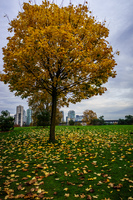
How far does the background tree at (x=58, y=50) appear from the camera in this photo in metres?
7.67

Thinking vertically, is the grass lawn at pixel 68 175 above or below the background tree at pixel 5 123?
below

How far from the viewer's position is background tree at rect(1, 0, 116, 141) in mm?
7671

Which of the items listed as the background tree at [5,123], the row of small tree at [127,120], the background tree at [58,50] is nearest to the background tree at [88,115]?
the row of small tree at [127,120]

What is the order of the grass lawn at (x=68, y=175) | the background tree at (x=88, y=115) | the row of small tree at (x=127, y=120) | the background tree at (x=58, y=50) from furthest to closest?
the background tree at (x=88, y=115), the row of small tree at (x=127, y=120), the background tree at (x=58, y=50), the grass lawn at (x=68, y=175)

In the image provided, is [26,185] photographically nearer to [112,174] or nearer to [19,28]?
[112,174]

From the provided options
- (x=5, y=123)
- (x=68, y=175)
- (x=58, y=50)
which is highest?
(x=58, y=50)

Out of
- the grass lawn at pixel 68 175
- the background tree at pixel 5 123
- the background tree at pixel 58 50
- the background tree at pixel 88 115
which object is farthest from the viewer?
the background tree at pixel 88 115

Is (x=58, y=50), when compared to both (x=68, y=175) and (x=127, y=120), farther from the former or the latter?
(x=127, y=120)

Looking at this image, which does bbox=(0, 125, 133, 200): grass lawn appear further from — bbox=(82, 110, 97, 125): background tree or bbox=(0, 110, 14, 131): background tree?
bbox=(82, 110, 97, 125): background tree

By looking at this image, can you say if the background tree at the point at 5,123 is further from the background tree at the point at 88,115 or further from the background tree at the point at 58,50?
the background tree at the point at 88,115

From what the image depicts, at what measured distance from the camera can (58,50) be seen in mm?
7820

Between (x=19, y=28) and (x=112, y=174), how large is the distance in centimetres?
1015

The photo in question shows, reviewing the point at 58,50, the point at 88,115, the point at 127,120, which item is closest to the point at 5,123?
the point at 58,50

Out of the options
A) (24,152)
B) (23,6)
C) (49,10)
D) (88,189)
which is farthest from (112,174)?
(23,6)
